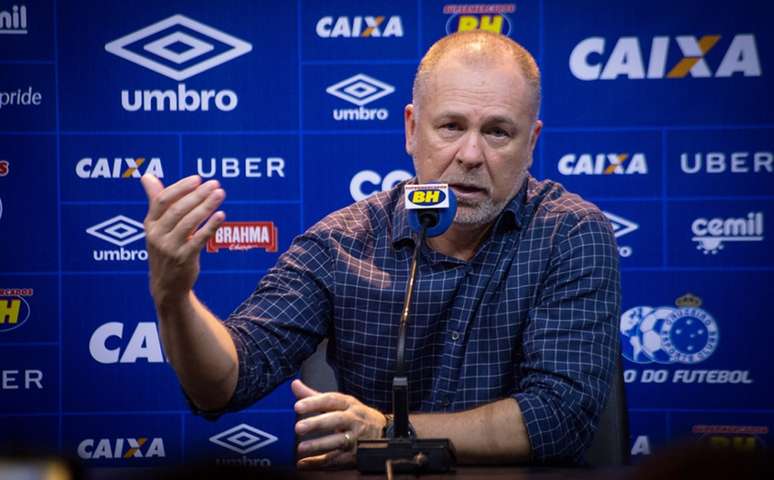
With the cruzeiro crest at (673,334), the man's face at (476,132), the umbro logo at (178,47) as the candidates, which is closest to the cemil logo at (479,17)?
the umbro logo at (178,47)

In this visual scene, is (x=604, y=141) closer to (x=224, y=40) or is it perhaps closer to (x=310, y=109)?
(x=310, y=109)

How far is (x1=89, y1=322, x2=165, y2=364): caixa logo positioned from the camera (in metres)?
3.71

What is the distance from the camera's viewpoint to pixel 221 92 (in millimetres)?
3713

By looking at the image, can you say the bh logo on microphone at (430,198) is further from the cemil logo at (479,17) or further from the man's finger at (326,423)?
the cemil logo at (479,17)

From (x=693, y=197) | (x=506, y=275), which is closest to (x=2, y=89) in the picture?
(x=506, y=275)

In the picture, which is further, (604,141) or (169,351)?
(604,141)

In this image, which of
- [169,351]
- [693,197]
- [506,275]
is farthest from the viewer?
[693,197]

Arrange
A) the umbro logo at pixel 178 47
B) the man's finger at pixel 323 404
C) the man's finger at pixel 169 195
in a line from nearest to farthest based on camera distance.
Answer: the man's finger at pixel 169 195, the man's finger at pixel 323 404, the umbro logo at pixel 178 47

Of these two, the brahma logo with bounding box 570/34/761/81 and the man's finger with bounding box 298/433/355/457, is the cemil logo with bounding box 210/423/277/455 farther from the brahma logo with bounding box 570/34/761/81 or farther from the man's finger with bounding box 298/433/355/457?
the man's finger with bounding box 298/433/355/457

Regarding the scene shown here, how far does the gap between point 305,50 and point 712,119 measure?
1.60m

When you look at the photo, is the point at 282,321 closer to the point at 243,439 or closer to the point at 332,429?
the point at 332,429

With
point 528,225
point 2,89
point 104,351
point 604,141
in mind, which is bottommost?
point 104,351

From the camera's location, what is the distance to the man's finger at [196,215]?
62.5 inches

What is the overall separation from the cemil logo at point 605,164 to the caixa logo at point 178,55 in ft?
4.38
